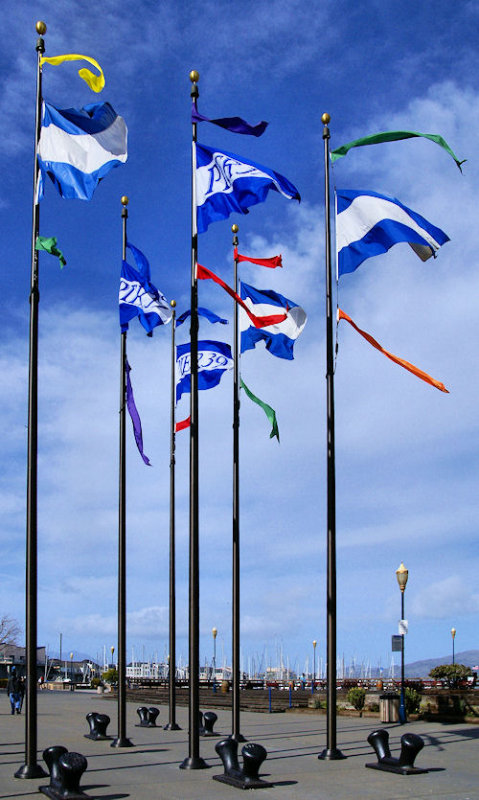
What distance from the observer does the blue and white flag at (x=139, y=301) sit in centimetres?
2219

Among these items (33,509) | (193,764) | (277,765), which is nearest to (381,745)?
(277,765)

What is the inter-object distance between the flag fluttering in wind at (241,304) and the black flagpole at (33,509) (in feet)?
12.8

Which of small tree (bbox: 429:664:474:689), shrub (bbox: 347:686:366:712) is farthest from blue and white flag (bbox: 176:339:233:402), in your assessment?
small tree (bbox: 429:664:474:689)

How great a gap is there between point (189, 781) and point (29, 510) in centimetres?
556

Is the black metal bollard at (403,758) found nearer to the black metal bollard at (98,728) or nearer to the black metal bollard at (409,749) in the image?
the black metal bollard at (409,749)

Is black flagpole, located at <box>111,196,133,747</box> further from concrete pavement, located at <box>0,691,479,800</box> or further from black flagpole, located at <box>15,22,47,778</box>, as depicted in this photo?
black flagpole, located at <box>15,22,47,778</box>

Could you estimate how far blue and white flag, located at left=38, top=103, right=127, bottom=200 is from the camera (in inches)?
691

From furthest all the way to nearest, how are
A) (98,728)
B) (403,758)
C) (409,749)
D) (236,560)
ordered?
(98,728)
(236,560)
(403,758)
(409,749)

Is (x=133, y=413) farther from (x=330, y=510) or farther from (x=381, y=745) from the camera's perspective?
(x=381, y=745)

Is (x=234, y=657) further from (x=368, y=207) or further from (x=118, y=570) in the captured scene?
(x=368, y=207)

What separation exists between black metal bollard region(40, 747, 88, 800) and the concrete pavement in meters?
0.47

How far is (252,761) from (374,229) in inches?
442

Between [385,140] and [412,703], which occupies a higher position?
[385,140]

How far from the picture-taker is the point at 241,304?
2056 centimetres
